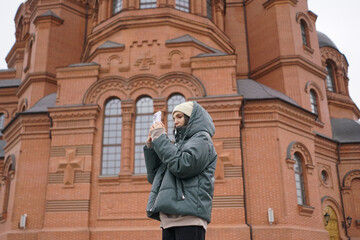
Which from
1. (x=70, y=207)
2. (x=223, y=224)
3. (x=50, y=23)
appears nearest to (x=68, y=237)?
(x=70, y=207)

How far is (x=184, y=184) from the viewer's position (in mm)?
3242

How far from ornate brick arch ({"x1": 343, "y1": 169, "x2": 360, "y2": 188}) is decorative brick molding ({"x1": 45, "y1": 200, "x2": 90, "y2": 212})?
42.5 ft

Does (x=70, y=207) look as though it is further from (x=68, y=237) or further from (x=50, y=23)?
(x=50, y=23)

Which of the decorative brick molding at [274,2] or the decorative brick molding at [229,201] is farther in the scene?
the decorative brick molding at [274,2]

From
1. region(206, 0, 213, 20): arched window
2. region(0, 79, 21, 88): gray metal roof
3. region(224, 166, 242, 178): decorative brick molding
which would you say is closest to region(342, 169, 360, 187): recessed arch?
region(224, 166, 242, 178): decorative brick molding

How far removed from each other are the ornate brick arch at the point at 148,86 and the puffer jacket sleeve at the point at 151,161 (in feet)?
39.6

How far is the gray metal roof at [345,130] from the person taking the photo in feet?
70.1

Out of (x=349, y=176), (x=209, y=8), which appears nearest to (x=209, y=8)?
(x=209, y=8)

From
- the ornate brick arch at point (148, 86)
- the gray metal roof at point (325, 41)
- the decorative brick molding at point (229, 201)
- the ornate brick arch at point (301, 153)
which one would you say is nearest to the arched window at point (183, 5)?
the ornate brick arch at point (148, 86)

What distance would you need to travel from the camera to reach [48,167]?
16.4m

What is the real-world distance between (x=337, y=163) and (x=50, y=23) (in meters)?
17.0

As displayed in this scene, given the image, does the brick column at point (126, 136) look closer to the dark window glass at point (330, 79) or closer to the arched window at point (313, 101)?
the arched window at point (313, 101)

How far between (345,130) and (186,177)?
2100cm

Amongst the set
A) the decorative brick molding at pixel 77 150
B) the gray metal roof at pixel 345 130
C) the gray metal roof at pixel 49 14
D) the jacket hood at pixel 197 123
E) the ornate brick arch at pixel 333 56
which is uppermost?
the gray metal roof at pixel 49 14
